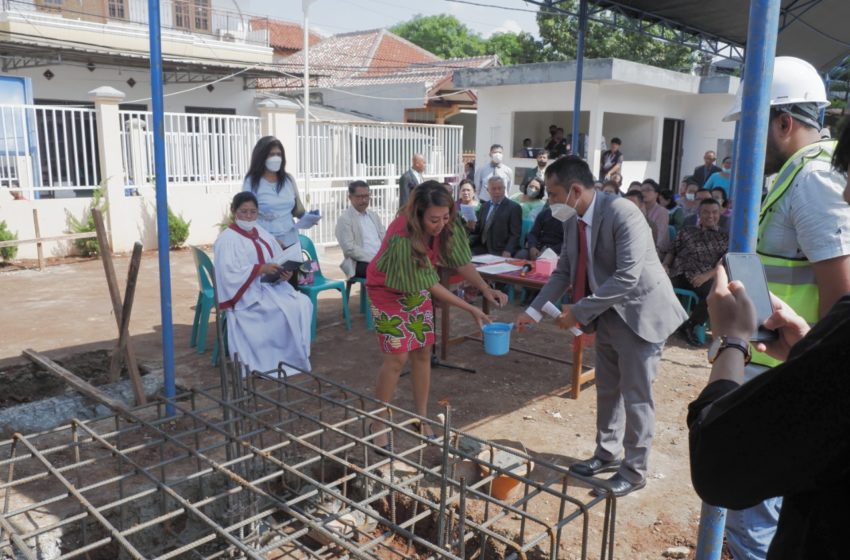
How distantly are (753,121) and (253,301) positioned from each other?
3.67 metres

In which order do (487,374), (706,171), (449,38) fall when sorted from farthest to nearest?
(449,38) < (706,171) < (487,374)

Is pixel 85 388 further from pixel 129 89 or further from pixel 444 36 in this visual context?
pixel 444 36

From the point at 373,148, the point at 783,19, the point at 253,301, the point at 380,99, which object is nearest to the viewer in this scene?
the point at 253,301

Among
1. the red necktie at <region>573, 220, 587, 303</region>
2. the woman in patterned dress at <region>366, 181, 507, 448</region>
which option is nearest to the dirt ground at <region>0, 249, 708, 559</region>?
the woman in patterned dress at <region>366, 181, 507, 448</region>

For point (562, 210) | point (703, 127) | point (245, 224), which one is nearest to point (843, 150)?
point (562, 210)

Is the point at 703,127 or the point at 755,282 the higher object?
the point at 703,127

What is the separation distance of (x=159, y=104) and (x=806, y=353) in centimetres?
350

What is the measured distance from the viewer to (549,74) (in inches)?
496

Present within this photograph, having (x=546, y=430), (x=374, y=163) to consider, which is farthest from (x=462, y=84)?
(x=546, y=430)

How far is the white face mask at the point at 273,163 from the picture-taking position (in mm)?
5566

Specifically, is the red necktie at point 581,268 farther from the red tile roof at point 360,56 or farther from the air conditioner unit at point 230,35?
the red tile roof at point 360,56

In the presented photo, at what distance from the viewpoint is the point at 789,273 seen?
2.11 m

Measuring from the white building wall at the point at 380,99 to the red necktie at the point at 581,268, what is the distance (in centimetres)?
1638

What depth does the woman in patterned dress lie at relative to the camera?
347 cm
